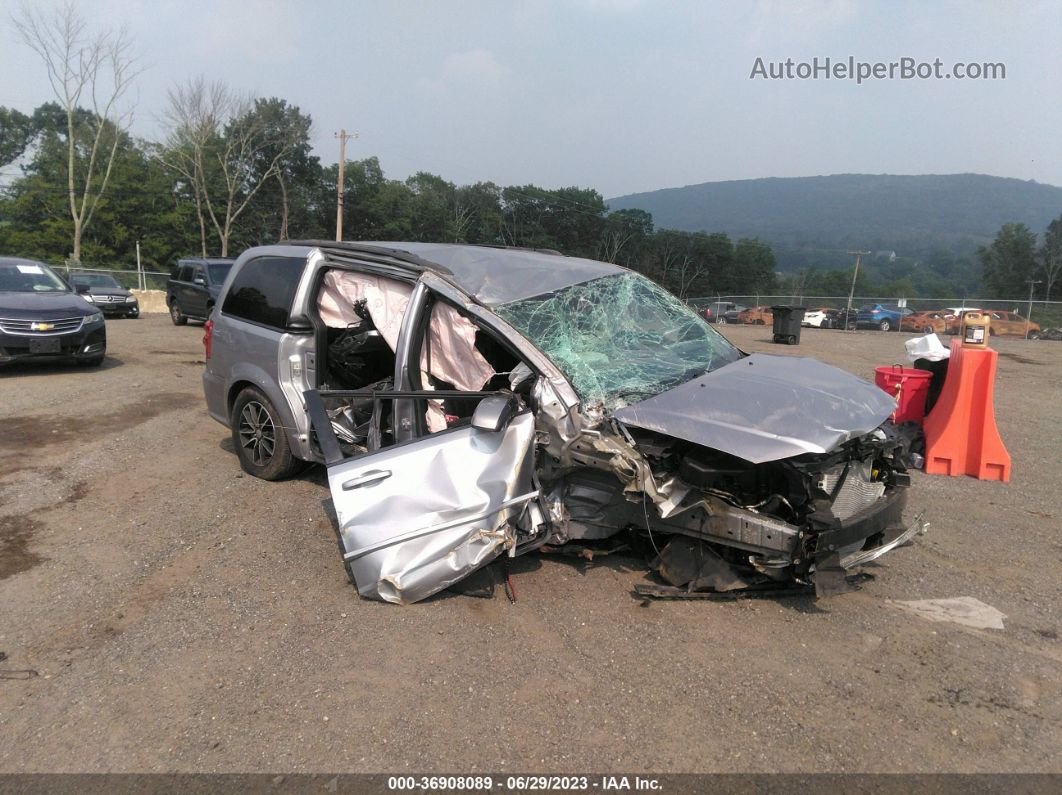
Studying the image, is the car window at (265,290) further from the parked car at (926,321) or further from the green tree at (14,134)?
the green tree at (14,134)

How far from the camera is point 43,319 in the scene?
9.73 m

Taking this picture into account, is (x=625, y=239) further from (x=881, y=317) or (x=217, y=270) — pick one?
(x=217, y=270)

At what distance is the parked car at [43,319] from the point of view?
31.2ft

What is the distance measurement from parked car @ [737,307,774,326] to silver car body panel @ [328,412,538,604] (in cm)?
3884

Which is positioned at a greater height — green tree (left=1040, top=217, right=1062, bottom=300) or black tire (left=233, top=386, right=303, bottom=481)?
green tree (left=1040, top=217, right=1062, bottom=300)

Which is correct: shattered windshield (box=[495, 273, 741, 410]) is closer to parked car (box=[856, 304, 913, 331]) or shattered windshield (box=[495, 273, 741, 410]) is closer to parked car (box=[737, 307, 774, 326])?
parked car (box=[856, 304, 913, 331])

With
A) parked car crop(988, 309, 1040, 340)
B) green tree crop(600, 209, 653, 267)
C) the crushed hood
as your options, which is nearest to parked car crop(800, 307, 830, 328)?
parked car crop(988, 309, 1040, 340)

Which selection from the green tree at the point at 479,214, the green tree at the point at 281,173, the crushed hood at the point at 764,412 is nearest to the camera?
the crushed hood at the point at 764,412

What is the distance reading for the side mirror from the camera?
3571mm

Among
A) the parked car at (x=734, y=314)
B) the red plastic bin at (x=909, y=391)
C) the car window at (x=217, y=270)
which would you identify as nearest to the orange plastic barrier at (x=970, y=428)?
the red plastic bin at (x=909, y=391)

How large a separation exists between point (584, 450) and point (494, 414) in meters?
0.50

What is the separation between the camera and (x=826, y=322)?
37938 mm

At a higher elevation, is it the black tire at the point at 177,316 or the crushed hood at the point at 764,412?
the crushed hood at the point at 764,412

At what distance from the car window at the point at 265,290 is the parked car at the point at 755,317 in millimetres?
37437
